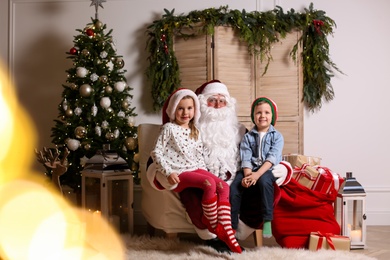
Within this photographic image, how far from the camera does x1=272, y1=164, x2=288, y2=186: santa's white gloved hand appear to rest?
3424 millimetres

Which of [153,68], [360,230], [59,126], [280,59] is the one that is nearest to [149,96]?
[153,68]

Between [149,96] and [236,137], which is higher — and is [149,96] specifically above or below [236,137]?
above

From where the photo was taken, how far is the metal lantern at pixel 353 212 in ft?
12.2

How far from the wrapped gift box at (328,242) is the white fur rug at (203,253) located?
0.07 meters

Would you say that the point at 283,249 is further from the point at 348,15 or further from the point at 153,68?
the point at 348,15

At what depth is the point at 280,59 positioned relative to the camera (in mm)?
5086

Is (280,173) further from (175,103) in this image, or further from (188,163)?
(175,103)

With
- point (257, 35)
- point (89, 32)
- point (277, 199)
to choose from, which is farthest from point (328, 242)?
point (89, 32)

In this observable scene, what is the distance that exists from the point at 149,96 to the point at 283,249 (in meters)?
2.58

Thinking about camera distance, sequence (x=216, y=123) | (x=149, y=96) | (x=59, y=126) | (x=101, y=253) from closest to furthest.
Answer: (x=101, y=253), (x=216, y=123), (x=59, y=126), (x=149, y=96)

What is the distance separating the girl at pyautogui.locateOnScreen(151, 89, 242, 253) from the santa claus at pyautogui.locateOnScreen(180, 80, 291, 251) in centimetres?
9

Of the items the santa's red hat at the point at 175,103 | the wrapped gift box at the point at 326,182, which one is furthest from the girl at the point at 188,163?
the wrapped gift box at the point at 326,182

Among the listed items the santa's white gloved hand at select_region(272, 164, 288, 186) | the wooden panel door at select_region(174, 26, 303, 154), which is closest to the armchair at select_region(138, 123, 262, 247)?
the santa's white gloved hand at select_region(272, 164, 288, 186)

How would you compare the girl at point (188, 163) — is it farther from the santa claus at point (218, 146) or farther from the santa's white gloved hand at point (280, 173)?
the santa's white gloved hand at point (280, 173)
